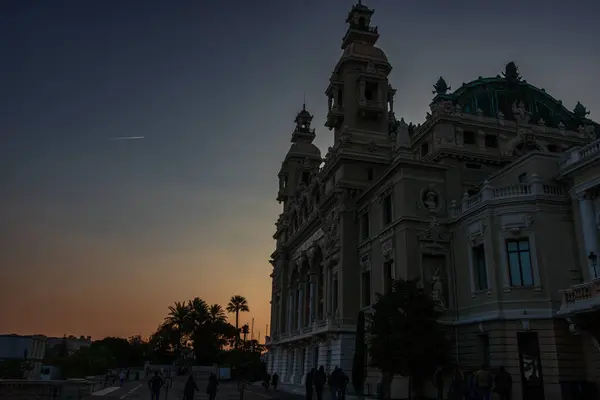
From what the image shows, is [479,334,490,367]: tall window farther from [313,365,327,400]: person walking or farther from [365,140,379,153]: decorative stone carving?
[365,140,379,153]: decorative stone carving

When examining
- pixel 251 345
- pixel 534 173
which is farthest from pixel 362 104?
pixel 251 345

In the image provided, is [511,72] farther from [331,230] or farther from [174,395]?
[174,395]

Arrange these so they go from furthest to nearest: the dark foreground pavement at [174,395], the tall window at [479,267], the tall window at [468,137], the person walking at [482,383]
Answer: the tall window at [468,137], the dark foreground pavement at [174,395], the tall window at [479,267], the person walking at [482,383]

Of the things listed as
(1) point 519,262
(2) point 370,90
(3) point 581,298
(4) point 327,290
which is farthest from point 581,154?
(2) point 370,90

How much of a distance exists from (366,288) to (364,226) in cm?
482

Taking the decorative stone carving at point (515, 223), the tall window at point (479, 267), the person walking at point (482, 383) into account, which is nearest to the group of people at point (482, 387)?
the person walking at point (482, 383)

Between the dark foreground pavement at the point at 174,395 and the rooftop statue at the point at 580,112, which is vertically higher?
the rooftop statue at the point at 580,112

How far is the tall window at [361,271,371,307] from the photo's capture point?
39.8 m

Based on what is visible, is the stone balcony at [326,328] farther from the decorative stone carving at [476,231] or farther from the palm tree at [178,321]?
the palm tree at [178,321]

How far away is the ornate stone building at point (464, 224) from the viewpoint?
2661cm

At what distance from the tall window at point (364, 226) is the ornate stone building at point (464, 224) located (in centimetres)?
12

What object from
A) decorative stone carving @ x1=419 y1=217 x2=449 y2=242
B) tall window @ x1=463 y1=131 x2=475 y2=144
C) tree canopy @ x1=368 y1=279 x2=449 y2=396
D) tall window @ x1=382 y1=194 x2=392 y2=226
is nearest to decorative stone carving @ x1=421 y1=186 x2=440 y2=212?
decorative stone carving @ x1=419 y1=217 x2=449 y2=242

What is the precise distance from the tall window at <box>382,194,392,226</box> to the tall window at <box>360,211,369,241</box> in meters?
3.26

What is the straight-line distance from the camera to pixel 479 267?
30.5 meters
